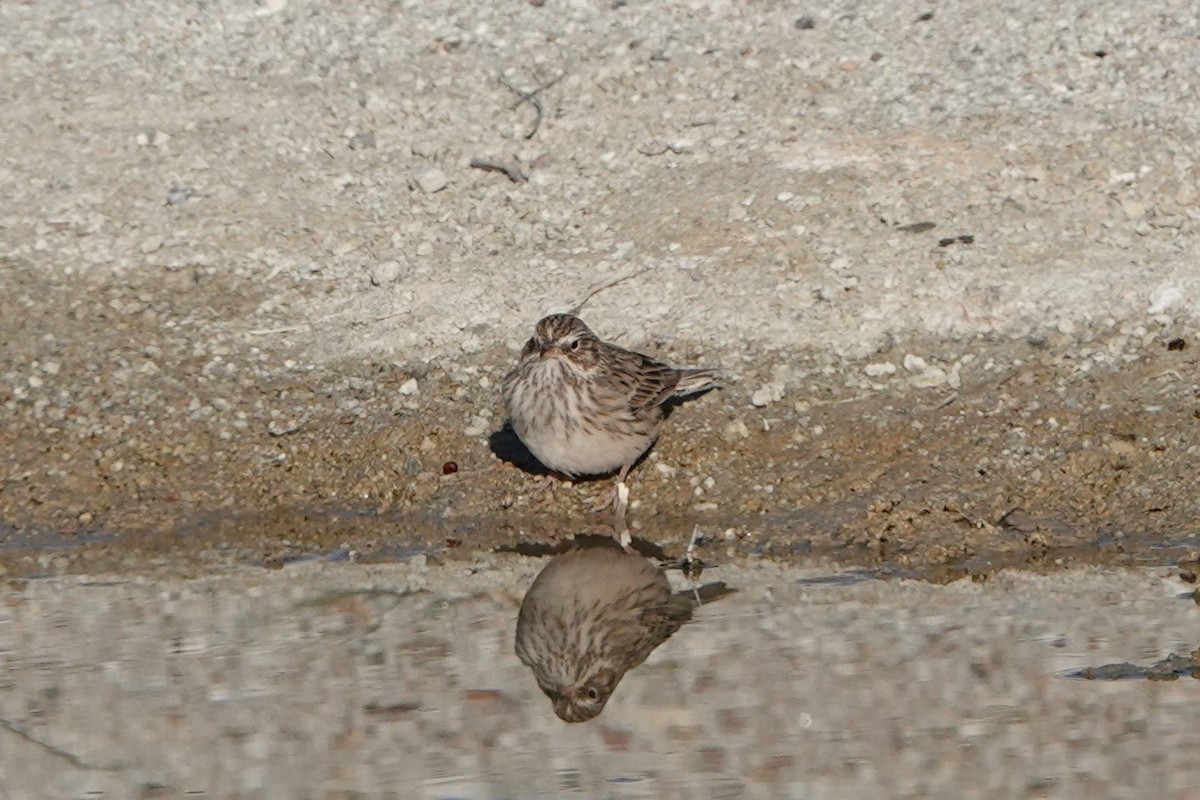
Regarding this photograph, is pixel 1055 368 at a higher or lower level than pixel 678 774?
lower

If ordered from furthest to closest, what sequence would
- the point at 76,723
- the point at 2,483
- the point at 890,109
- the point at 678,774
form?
the point at 890,109 → the point at 2,483 → the point at 76,723 → the point at 678,774

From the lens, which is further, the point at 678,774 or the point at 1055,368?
the point at 1055,368

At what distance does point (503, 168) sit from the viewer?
14.1 m

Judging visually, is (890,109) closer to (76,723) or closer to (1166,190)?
(1166,190)

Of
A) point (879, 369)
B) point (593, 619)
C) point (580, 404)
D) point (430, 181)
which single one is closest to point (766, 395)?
point (879, 369)

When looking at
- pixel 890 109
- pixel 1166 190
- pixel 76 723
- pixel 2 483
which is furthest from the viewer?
pixel 890 109

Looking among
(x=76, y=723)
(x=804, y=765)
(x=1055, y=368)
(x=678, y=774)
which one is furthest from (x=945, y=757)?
(x=1055, y=368)

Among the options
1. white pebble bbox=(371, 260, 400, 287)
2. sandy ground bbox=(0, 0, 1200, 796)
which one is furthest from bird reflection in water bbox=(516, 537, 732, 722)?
white pebble bbox=(371, 260, 400, 287)

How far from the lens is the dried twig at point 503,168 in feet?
46.0

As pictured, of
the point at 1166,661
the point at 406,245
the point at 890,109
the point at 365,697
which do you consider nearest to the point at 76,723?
the point at 365,697

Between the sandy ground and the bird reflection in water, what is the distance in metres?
0.34

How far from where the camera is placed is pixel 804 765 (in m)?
7.66

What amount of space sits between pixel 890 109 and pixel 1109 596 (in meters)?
5.56

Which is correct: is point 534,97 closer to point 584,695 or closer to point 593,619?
point 593,619
